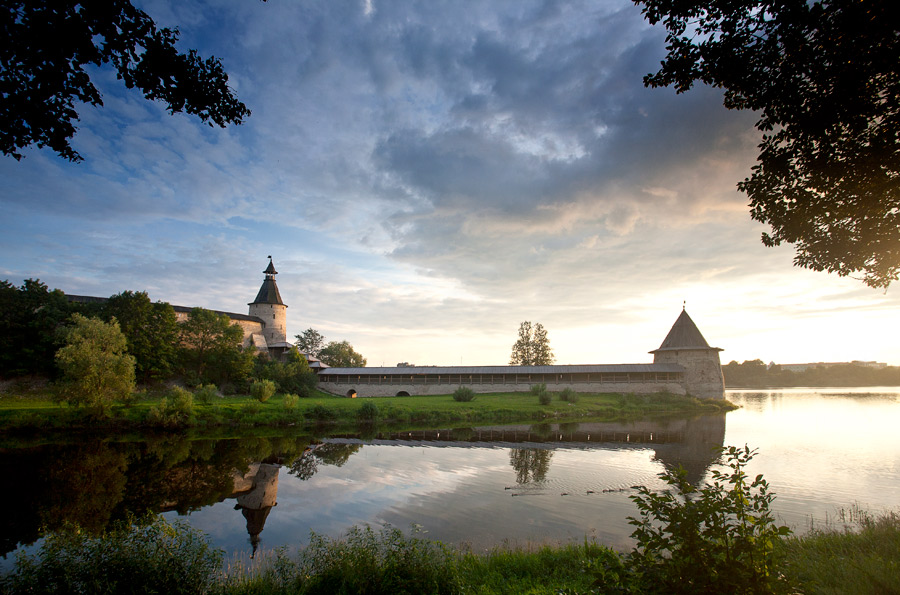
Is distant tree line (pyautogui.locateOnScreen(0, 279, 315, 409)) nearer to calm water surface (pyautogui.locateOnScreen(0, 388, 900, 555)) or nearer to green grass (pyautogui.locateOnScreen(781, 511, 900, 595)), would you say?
calm water surface (pyautogui.locateOnScreen(0, 388, 900, 555))

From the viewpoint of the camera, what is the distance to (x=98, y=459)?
14398 millimetres

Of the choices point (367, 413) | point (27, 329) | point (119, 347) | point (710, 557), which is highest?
point (27, 329)

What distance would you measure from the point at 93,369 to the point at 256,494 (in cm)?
1293

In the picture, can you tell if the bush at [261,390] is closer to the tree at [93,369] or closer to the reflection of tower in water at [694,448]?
the tree at [93,369]

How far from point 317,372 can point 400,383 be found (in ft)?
25.3

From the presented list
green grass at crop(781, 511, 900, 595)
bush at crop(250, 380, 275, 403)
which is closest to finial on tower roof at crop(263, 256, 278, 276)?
bush at crop(250, 380, 275, 403)

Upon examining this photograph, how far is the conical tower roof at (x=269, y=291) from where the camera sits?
48750mm

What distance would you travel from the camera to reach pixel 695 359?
37.2 m

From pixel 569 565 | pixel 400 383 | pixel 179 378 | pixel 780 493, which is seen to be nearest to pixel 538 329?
pixel 400 383

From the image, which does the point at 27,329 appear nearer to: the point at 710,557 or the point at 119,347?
the point at 119,347

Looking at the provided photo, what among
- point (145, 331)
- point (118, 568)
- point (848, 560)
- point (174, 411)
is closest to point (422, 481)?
point (118, 568)

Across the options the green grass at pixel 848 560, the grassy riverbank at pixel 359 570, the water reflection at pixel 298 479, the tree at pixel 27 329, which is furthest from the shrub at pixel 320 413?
the green grass at pixel 848 560

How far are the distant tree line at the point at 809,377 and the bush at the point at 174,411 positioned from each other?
78.8 metres

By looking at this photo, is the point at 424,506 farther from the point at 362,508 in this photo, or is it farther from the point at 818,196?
A: the point at 818,196
